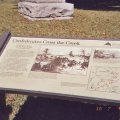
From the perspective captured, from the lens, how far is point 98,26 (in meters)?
10.4

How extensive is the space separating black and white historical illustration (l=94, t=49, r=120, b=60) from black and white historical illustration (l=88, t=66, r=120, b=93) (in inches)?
7.5

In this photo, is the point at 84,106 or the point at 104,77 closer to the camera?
the point at 104,77

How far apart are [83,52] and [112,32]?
17.5ft

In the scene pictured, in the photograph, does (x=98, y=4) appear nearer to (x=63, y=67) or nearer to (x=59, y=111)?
(x=59, y=111)

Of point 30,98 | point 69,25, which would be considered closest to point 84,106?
point 30,98

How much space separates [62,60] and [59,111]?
121cm

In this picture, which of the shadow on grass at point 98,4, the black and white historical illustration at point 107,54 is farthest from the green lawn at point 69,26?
the black and white historical illustration at point 107,54

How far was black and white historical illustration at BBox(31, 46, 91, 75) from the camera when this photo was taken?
424 cm

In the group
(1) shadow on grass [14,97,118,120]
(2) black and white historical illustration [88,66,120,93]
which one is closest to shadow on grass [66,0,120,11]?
(1) shadow on grass [14,97,118,120]

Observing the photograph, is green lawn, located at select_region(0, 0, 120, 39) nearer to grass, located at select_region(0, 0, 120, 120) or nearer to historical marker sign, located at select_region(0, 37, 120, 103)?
grass, located at select_region(0, 0, 120, 120)

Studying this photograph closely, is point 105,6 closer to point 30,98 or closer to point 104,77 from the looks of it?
point 30,98

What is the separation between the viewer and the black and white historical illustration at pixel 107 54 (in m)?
4.27

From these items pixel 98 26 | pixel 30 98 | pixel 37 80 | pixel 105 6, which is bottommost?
pixel 105 6

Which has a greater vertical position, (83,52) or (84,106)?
(83,52)
